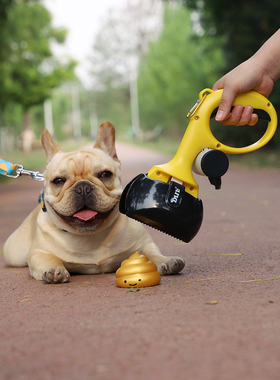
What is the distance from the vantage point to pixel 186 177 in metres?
2.71

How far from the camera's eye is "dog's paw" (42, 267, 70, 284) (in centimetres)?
297

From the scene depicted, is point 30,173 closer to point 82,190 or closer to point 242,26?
point 82,190

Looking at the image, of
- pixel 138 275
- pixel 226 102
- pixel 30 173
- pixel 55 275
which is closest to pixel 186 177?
pixel 226 102

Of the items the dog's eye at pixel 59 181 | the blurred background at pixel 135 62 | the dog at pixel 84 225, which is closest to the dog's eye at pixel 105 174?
the dog at pixel 84 225

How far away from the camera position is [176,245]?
4.54m

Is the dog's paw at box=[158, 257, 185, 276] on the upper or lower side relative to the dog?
lower

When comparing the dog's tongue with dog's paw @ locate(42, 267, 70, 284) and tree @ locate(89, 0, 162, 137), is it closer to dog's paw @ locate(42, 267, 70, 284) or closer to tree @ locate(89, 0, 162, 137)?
dog's paw @ locate(42, 267, 70, 284)

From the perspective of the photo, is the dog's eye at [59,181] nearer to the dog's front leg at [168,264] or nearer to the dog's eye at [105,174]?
the dog's eye at [105,174]

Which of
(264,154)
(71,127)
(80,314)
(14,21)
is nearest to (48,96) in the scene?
(14,21)

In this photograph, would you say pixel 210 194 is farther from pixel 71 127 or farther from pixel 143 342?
pixel 71 127

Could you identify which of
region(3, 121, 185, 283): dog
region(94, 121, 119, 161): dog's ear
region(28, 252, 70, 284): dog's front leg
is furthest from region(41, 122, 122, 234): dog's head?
region(28, 252, 70, 284): dog's front leg

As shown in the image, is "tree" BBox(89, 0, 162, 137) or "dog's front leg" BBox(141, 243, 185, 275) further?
"tree" BBox(89, 0, 162, 137)

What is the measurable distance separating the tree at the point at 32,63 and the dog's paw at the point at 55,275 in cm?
2402

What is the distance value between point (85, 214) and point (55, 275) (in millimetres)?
429
